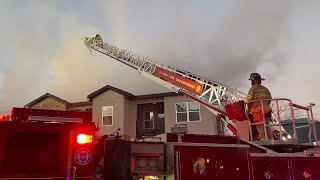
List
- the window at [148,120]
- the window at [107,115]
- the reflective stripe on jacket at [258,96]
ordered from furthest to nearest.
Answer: the window at [148,120]
the window at [107,115]
the reflective stripe on jacket at [258,96]

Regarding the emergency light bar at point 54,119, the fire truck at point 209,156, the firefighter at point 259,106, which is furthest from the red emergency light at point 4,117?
the firefighter at point 259,106

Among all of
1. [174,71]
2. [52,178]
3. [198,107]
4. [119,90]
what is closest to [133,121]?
[119,90]

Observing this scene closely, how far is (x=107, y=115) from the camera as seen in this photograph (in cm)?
2555

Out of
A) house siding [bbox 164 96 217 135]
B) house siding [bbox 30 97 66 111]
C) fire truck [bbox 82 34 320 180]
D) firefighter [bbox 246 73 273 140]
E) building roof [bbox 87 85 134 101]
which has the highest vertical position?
building roof [bbox 87 85 134 101]

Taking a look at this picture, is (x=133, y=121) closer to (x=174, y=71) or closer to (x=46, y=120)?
(x=174, y=71)

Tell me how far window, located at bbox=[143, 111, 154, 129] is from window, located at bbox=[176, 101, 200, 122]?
3225 millimetres

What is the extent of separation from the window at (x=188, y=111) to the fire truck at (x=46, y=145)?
1931 cm

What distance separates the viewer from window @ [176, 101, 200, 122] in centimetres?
2361

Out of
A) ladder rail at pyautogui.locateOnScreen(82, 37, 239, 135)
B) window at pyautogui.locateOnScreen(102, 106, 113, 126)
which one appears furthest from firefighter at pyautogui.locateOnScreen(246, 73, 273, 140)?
window at pyautogui.locateOnScreen(102, 106, 113, 126)

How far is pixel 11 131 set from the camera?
4.22m

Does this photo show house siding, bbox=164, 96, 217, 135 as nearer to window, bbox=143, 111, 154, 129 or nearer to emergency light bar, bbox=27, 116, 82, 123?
window, bbox=143, 111, 154, 129

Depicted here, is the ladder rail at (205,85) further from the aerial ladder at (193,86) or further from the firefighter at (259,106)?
the firefighter at (259,106)

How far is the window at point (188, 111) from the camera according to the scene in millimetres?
23609

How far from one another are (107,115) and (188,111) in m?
6.26
